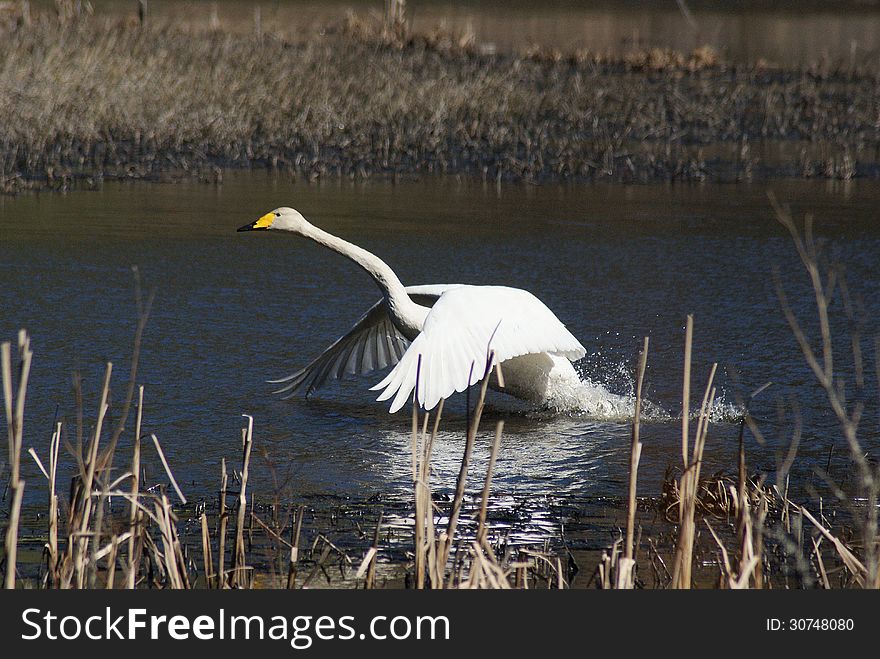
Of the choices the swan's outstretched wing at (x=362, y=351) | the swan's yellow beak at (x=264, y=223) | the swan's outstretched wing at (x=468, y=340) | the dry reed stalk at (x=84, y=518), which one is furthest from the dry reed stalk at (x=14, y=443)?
the swan's outstretched wing at (x=362, y=351)

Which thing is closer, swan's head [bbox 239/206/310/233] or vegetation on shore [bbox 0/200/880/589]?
vegetation on shore [bbox 0/200/880/589]

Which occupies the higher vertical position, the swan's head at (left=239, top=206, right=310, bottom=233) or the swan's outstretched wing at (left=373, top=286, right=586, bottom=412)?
the swan's head at (left=239, top=206, right=310, bottom=233)

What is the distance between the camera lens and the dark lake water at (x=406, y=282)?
643cm

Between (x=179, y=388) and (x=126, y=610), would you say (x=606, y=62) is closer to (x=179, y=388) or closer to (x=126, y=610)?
(x=179, y=388)

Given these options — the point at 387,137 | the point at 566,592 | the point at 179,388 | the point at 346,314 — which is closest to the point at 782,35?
the point at 387,137

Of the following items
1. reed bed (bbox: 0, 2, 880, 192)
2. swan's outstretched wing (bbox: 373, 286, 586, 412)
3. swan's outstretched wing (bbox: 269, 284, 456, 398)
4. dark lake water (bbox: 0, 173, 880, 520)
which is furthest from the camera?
reed bed (bbox: 0, 2, 880, 192)

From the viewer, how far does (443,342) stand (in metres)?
6.40

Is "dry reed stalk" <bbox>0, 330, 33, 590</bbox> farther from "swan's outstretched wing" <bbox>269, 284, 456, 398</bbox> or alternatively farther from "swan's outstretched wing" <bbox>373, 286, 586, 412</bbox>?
"swan's outstretched wing" <bbox>269, 284, 456, 398</bbox>

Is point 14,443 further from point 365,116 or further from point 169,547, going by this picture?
point 365,116

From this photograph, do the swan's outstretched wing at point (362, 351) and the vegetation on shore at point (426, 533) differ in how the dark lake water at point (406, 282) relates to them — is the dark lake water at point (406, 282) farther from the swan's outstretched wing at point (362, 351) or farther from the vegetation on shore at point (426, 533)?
the vegetation on shore at point (426, 533)

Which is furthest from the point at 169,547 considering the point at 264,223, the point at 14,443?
the point at 264,223

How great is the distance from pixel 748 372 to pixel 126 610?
16.7 feet

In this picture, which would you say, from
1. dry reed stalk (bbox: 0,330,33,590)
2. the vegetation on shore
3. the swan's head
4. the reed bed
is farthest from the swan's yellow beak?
the reed bed

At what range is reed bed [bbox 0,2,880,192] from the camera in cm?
1627
